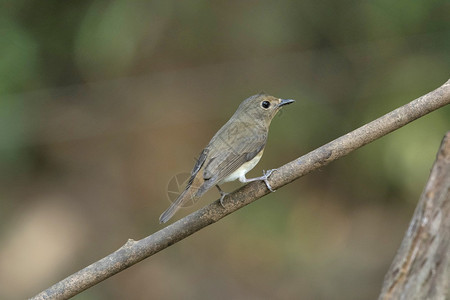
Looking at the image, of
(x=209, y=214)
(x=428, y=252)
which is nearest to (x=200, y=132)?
(x=209, y=214)

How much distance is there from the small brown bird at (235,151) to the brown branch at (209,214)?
0.12 m

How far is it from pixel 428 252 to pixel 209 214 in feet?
4.08

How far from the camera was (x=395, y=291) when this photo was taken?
2219 millimetres

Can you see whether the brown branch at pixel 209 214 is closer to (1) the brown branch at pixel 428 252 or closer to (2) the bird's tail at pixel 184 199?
(2) the bird's tail at pixel 184 199

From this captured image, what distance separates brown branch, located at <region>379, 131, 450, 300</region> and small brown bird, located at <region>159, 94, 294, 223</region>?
1.09 meters

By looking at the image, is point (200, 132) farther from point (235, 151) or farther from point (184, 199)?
point (184, 199)

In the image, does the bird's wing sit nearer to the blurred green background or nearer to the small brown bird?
the small brown bird

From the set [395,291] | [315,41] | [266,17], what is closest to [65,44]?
[266,17]

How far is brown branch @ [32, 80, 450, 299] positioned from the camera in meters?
3.14

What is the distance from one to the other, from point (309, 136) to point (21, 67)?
2.88 m

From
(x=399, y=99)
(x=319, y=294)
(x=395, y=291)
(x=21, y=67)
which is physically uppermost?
(x=21, y=67)

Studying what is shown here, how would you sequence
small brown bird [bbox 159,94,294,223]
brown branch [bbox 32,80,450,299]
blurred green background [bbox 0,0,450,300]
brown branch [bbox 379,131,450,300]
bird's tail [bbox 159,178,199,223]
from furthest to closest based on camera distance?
blurred green background [bbox 0,0,450,300] → small brown bird [bbox 159,94,294,223] → bird's tail [bbox 159,178,199,223] → brown branch [bbox 32,80,450,299] → brown branch [bbox 379,131,450,300]

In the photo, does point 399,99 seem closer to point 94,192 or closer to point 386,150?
point 386,150

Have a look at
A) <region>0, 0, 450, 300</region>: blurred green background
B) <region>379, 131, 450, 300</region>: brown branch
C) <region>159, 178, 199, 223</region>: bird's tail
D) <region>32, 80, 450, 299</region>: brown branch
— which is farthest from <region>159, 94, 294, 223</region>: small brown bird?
<region>0, 0, 450, 300</region>: blurred green background
